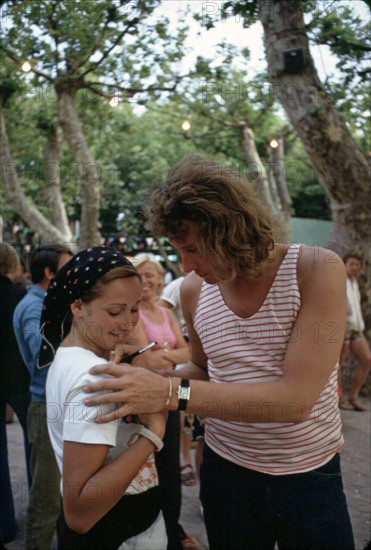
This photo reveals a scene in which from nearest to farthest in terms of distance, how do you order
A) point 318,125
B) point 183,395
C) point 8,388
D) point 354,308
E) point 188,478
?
1. point 183,395
2. point 8,388
3. point 188,478
4. point 318,125
5. point 354,308

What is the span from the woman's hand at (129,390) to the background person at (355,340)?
4.01 meters

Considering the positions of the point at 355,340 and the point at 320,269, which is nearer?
the point at 320,269

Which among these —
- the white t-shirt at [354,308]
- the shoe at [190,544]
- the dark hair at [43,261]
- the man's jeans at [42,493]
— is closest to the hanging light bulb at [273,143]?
the white t-shirt at [354,308]

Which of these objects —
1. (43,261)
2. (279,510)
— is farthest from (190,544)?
(43,261)

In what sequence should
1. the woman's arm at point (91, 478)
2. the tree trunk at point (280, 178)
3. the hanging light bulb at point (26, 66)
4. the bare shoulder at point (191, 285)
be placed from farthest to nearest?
1. the tree trunk at point (280, 178)
2. the hanging light bulb at point (26, 66)
3. the bare shoulder at point (191, 285)
4. the woman's arm at point (91, 478)

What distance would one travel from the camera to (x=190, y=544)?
322 centimetres

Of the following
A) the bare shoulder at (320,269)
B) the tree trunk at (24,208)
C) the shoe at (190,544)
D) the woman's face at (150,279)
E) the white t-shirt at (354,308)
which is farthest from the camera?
the tree trunk at (24,208)

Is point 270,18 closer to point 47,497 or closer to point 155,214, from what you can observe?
point 155,214

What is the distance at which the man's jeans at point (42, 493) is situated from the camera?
288cm

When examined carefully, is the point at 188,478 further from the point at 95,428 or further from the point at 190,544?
the point at 95,428

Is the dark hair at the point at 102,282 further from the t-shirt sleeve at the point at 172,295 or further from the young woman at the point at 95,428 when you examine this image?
the t-shirt sleeve at the point at 172,295

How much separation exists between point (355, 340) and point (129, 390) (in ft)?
15.9

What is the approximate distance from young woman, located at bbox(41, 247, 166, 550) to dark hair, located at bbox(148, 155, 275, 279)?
0.23 metres

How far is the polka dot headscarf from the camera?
62.5 inches
